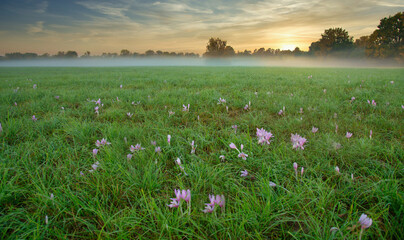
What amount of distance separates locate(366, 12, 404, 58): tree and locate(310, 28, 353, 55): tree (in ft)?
53.8

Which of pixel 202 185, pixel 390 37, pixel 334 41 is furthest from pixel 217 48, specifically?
pixel 202 185

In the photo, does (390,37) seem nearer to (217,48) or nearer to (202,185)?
(217,48)

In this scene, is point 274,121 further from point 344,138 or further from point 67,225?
point 67,225

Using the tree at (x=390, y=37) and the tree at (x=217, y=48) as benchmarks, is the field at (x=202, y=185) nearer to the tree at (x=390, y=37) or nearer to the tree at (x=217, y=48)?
the tree at (x=390, y=37)

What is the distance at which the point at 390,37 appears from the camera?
188 feet

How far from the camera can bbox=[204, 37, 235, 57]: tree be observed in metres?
101

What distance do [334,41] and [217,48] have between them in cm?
5338

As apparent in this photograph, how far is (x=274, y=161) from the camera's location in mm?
1979

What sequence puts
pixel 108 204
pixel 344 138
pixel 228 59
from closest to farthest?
pixel 108 204, pixel 344 138, pixel 228 59

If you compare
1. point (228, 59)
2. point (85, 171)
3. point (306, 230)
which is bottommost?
point (306, 230)

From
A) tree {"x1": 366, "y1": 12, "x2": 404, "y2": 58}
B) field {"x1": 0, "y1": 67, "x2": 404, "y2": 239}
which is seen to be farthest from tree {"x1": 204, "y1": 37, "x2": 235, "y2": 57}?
field {"x1": 0, "y1": 67, "x2": 404, "y2": 239}

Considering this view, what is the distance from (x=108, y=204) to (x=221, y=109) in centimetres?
299

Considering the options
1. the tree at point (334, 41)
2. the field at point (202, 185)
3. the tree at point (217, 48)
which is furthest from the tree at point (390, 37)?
the field at point (202, 185)

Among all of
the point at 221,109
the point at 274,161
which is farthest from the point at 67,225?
the point at 221,109
